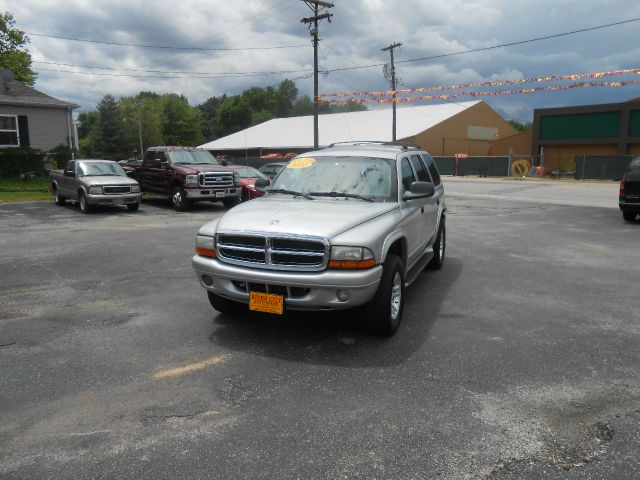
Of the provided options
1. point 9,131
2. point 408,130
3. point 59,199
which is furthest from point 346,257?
point 408,130

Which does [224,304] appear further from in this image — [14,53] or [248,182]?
[14,53]

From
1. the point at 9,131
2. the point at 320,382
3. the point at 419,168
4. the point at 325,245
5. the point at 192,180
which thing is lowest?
the point at 320,382

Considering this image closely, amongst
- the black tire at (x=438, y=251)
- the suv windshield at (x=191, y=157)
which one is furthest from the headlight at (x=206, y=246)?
the suv windshield at (x=191, y=157)

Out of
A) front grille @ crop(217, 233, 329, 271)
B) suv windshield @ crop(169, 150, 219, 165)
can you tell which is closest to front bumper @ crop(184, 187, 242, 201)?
suv windshield @ crop(169, 150, 219, 165)

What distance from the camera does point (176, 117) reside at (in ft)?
390

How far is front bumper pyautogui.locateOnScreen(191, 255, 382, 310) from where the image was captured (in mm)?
4328

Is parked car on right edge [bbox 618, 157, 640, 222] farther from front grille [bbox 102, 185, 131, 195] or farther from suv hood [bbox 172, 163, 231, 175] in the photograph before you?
front grille [bbox 102, 185, 131, 195]

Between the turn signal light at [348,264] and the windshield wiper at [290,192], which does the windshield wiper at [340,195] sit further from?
the turn signal light at [348,264]

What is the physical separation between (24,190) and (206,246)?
20683 mm

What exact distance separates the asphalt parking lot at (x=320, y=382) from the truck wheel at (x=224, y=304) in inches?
6.6

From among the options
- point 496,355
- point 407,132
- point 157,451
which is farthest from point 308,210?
point 407,132

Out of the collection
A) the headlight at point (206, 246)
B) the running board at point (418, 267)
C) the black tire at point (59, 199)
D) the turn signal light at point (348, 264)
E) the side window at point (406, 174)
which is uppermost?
the side window at point (406, 174)

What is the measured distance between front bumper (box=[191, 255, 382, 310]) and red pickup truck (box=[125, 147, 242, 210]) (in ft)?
38.7

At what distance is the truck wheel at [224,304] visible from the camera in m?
5.35
